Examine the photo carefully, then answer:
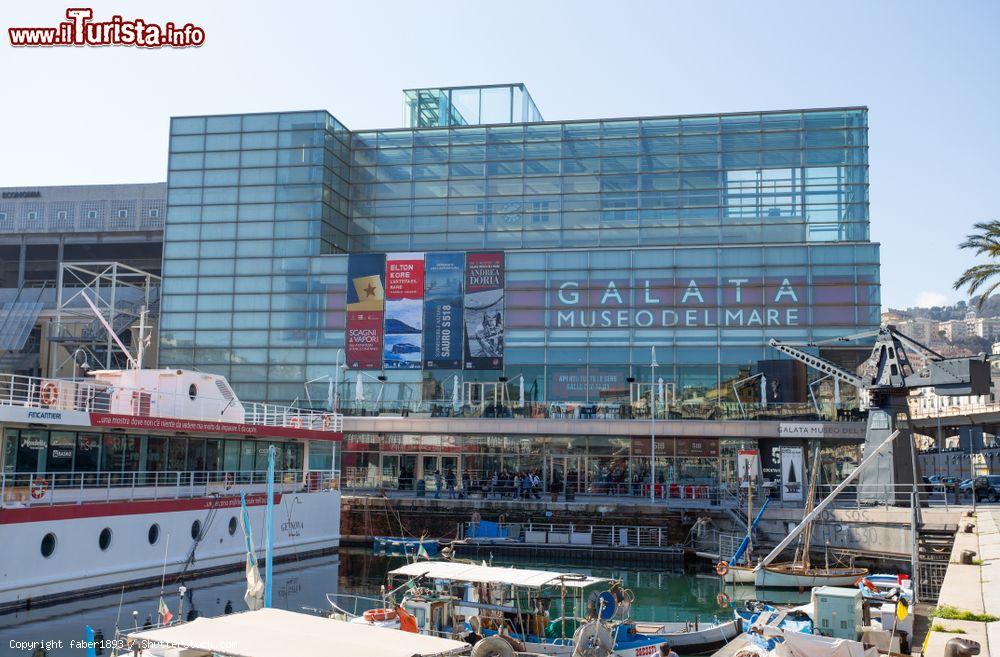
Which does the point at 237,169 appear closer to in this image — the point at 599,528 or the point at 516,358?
the point at 516,358

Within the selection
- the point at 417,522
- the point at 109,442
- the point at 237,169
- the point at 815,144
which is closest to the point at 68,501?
the point at 109,442

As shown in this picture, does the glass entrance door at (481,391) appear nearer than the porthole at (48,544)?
No

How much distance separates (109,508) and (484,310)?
41063mm

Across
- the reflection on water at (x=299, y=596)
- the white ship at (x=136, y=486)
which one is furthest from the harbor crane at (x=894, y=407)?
the white ship at (x=136, y=486)

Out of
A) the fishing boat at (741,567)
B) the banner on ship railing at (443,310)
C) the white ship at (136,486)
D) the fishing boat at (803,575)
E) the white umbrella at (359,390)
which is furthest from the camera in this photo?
the banner on ship railing at (443,310)

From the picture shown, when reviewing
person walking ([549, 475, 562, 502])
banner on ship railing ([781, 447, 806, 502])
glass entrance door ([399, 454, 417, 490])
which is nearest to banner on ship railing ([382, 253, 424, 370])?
glass entrance door ([399, 454, 417, 490])

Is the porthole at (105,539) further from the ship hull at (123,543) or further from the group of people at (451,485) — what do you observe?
the group of people at (451,485)

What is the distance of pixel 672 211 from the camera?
2970 inches

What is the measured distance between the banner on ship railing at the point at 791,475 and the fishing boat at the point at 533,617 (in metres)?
23.7

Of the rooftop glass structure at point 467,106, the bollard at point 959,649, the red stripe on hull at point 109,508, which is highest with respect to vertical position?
the rooftop glass structure at point 467,106

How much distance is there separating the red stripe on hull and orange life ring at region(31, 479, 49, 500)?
116 centimetres

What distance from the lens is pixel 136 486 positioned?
3900 centimetres

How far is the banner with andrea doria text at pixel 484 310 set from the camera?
72.1m

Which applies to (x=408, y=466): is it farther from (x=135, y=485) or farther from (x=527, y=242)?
(x=135, y=485)
